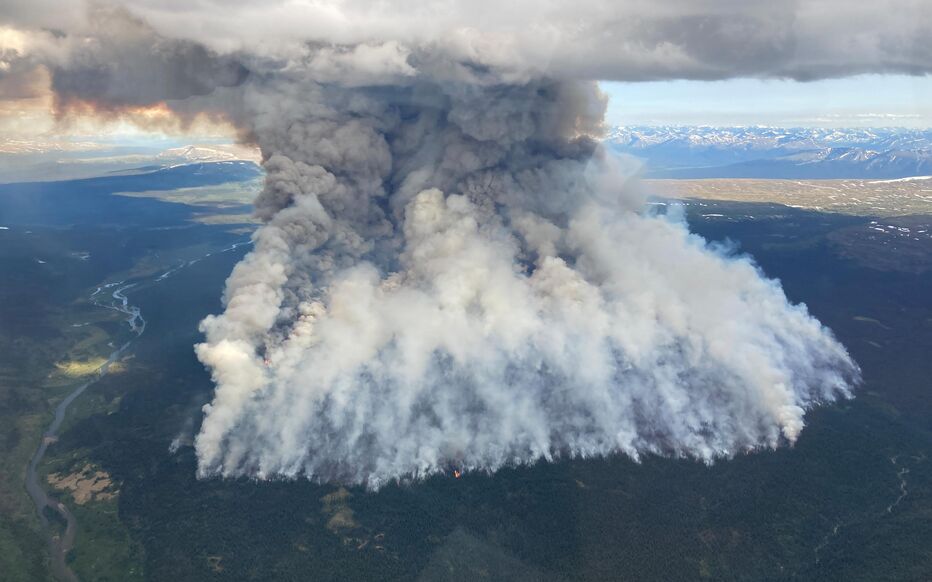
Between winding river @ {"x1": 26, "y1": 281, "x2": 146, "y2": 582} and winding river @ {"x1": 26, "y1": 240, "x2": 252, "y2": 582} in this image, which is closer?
winding river @ {"x1": 26, "y1": 281, "x2": 146, "y2": 582}

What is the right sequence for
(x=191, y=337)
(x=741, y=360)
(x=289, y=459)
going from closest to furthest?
(x=289, y=459), (x=741, y=360), (x=191, y=337)

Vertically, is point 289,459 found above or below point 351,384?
below

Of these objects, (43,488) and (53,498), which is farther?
(43,488)

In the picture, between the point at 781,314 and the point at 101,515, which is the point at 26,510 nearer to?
the point at 101,515

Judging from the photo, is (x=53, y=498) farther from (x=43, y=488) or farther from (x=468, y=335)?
(x=468, y=335)

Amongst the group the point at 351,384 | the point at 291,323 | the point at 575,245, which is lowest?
the point at 351,384

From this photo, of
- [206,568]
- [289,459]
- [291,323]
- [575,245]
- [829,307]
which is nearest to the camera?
[206,568]

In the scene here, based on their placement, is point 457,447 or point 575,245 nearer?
point 457,447

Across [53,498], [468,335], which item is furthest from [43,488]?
[468,335]

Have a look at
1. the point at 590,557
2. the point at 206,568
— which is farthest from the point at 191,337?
the point at 590,557

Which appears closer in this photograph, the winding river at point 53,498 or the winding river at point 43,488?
the winding river at point 53,498
